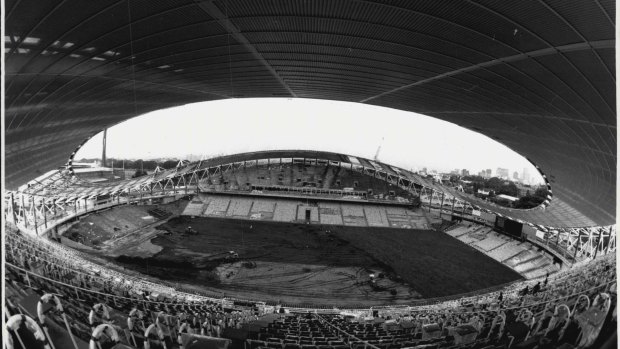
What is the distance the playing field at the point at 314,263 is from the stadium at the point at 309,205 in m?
0.22

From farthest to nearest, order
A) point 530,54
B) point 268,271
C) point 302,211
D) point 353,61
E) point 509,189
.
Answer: point 509,189 < point 302,211 < point 268,271 < point 353,61 < point 530,54

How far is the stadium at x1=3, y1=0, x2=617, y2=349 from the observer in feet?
22.1

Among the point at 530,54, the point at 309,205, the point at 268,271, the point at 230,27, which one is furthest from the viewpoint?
the point at 309,205

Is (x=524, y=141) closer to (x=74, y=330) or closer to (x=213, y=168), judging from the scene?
(x=74, y=330)

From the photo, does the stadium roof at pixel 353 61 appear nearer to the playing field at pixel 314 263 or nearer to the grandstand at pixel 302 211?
the playing field at pixel 314 263

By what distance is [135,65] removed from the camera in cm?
1838

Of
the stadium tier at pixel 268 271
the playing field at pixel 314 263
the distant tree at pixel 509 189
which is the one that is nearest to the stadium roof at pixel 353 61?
the stadium tier at pixel 268 271

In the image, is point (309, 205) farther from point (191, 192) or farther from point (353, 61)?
point (353, 61)

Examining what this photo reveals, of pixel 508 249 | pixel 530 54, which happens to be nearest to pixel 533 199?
pixel 508 249

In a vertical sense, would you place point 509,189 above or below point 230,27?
below

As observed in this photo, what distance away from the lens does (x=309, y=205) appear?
38219 millimetres

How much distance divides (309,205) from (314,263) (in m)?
16.3

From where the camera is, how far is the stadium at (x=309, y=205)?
22.1 feet

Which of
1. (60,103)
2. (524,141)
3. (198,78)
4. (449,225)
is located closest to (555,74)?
(524,141)
